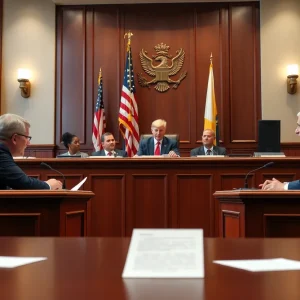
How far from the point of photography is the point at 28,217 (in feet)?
9.62

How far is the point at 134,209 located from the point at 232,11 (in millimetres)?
4240

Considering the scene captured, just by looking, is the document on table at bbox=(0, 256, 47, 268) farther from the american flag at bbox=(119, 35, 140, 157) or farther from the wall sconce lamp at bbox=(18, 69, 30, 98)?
the wall sconce lamp at bbox=(18, 69, 30, 98)

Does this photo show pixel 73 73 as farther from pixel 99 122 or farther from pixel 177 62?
pixel 177 62

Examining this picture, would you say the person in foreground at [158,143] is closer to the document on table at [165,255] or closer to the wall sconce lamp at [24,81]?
the wall sconce lamp at [24,81]

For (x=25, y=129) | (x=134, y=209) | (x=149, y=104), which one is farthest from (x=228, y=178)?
(x=149, y=104)

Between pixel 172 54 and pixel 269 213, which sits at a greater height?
pixel 172 54

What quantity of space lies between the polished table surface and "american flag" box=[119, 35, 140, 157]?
19.1 feet

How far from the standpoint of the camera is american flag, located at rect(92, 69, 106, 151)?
7455 mm

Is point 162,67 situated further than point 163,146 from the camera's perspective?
Yes

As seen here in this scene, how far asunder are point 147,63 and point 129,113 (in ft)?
3.15

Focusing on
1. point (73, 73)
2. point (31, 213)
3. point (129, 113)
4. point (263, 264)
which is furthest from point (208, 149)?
point (263, 264)

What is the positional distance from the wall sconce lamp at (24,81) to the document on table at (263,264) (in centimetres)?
690

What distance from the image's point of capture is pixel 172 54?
308 inches

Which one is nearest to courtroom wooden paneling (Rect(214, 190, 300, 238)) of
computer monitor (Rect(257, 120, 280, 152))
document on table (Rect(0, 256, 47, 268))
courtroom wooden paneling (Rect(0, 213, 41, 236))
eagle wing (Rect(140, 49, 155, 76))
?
courtroom wooden paneling (Rect(0, 213, 41, 236))
